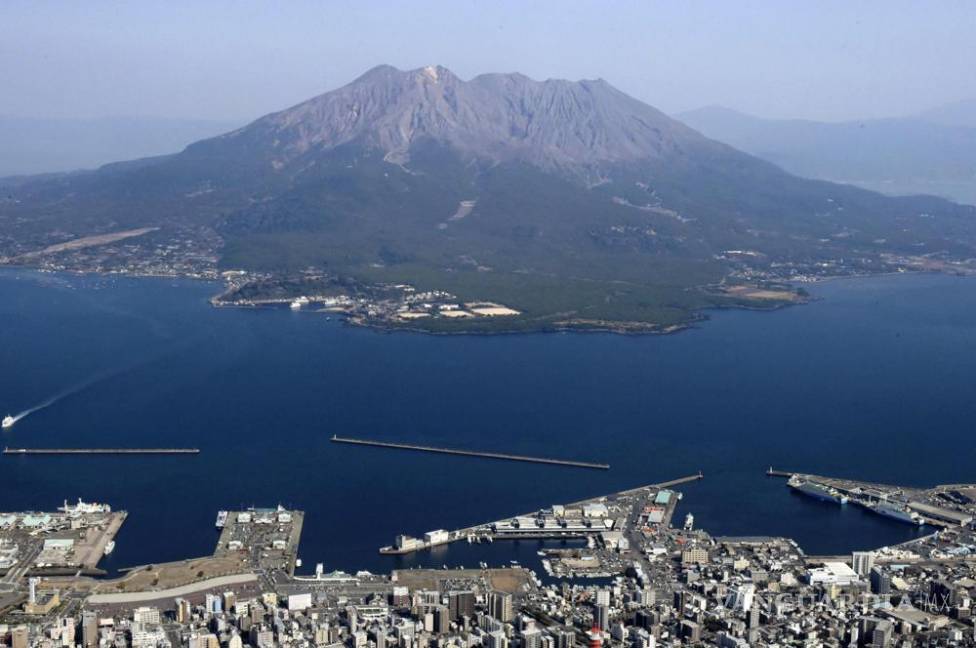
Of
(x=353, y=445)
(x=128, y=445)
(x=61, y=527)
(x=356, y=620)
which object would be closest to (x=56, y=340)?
(x=128, y=445)

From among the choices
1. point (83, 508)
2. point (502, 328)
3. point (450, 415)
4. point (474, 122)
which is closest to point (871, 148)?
point (474, 122)

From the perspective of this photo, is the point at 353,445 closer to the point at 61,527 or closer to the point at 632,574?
the point at 61,527

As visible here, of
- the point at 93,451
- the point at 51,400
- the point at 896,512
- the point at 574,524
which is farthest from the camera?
the point at 51,400

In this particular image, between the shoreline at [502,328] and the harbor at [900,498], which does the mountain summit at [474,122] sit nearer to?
the shoreline at [502,328]

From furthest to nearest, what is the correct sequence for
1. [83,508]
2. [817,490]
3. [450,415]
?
1. [450,415]
2. [817,490]
3. [83,508]

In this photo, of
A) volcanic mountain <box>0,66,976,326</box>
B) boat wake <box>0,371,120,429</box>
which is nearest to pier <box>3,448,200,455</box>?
boat wake <box>0,371,120,429</box>

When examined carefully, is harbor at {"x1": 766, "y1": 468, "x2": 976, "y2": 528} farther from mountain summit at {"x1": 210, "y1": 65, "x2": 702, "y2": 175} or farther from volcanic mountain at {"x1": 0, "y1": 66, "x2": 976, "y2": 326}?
mountain summit at {"x1": 210, "y1": 65, "x2": 702, "y2": 175}

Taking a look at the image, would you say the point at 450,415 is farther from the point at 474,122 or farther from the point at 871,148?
the point at 871,148
